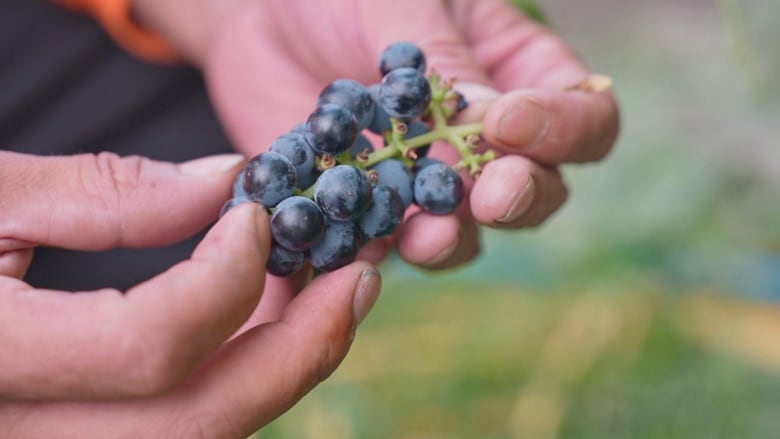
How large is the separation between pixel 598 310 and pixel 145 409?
4.84 feet

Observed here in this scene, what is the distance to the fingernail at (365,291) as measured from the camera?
35.4 inches

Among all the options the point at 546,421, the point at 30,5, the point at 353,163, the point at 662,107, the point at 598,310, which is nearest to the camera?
the point at 353,163

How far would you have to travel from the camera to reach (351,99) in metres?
1.00

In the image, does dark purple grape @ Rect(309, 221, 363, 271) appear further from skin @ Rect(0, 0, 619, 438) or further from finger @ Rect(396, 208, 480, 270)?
finger @ Rect(396, 208, 480, 270)

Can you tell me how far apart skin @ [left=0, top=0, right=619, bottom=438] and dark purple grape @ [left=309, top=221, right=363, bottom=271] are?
26mm

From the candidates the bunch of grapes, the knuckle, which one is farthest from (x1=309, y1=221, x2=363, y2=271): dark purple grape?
the knuckle

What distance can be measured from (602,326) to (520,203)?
1.13m

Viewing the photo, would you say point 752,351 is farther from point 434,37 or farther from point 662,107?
point 434,37

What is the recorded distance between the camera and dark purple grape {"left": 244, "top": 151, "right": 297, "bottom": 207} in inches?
34.5

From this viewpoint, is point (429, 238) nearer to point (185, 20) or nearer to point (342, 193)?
point (342, 193)

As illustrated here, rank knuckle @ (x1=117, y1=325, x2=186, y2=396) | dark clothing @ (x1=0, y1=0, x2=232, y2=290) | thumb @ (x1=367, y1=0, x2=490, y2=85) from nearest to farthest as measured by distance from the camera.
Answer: knuckle @ (x1=117, y1=325, x2=186, y2=396)
thumb @ (x1=367, y1=0, x2=490, y2=85)
dark clothing @ (x1=0, y1=0, x2=232, y2=290)

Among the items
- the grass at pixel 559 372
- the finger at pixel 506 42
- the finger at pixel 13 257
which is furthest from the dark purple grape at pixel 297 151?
the grass at pixel 559 372

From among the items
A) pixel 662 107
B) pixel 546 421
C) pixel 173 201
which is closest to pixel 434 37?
pixel 173 201

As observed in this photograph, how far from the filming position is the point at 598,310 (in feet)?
6.85
